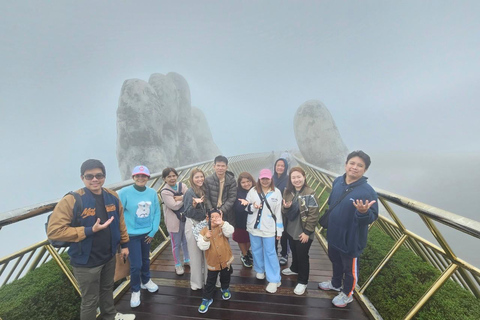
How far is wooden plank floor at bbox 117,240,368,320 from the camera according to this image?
7.69 feet

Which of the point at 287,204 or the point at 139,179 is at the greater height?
the point at 139,179

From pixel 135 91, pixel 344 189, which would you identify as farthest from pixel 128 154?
pixel 344 189

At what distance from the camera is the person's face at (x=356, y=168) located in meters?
2.10

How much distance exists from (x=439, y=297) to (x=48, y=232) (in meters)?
3.53

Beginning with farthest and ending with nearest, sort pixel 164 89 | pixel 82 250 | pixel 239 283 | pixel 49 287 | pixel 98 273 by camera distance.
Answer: pixel 164 89
pixel 239 283
pixel 49 287
pixel 98 273
pixel 82 250

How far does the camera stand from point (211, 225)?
234cm

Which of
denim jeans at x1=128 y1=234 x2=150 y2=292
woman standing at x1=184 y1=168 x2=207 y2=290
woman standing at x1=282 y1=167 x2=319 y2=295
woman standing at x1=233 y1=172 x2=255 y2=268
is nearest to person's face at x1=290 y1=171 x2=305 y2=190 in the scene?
woman standing at x1=282 y1=167 x2=319 y2=295

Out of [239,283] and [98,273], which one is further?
[239,283]

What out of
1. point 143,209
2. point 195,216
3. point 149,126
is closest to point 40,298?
point 143,209

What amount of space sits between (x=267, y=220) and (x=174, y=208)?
126cm

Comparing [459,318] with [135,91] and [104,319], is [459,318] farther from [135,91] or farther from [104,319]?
[135,91]

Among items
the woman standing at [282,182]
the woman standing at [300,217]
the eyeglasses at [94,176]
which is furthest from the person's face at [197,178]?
the woman standing at [282,182]

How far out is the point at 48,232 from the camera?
1544 millimetres

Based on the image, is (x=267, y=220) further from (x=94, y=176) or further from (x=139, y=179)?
(x=94, y=176)
